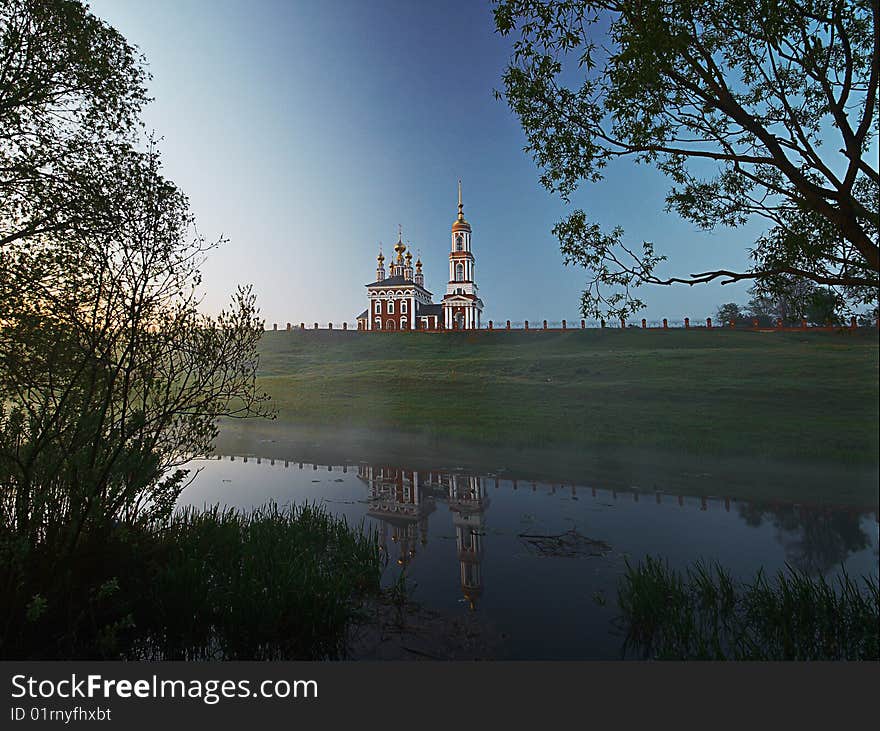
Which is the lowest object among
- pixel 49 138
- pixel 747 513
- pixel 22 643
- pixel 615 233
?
pixel 747 513

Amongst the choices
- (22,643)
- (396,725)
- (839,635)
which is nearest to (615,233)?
(839,635)

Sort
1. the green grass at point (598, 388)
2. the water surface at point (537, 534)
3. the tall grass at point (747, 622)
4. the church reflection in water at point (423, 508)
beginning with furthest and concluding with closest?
the green grass at point (598, 388), the church reflection in water at point (423, 508), the water surface at point (537, 534), the tall grass at point (747, 622)

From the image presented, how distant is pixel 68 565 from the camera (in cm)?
314

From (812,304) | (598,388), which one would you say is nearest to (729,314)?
(598,388)

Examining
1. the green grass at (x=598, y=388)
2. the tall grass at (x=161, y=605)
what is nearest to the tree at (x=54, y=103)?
the tall grass at (x=161, y=605)

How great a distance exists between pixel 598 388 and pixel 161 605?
1503 cm

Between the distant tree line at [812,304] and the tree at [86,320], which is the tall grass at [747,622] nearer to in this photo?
the distant tree line at [812,304]

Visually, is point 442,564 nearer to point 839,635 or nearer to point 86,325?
point 839,635

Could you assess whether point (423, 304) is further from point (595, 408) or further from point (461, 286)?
point (595, 408)

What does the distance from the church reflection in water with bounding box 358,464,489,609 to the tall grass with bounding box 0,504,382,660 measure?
1551 mm

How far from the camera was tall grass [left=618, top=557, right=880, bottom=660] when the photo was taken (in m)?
3.43

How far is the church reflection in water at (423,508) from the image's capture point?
5.38 m

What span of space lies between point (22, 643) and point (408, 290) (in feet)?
50.0

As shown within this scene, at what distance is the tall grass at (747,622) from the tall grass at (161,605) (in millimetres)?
2377
